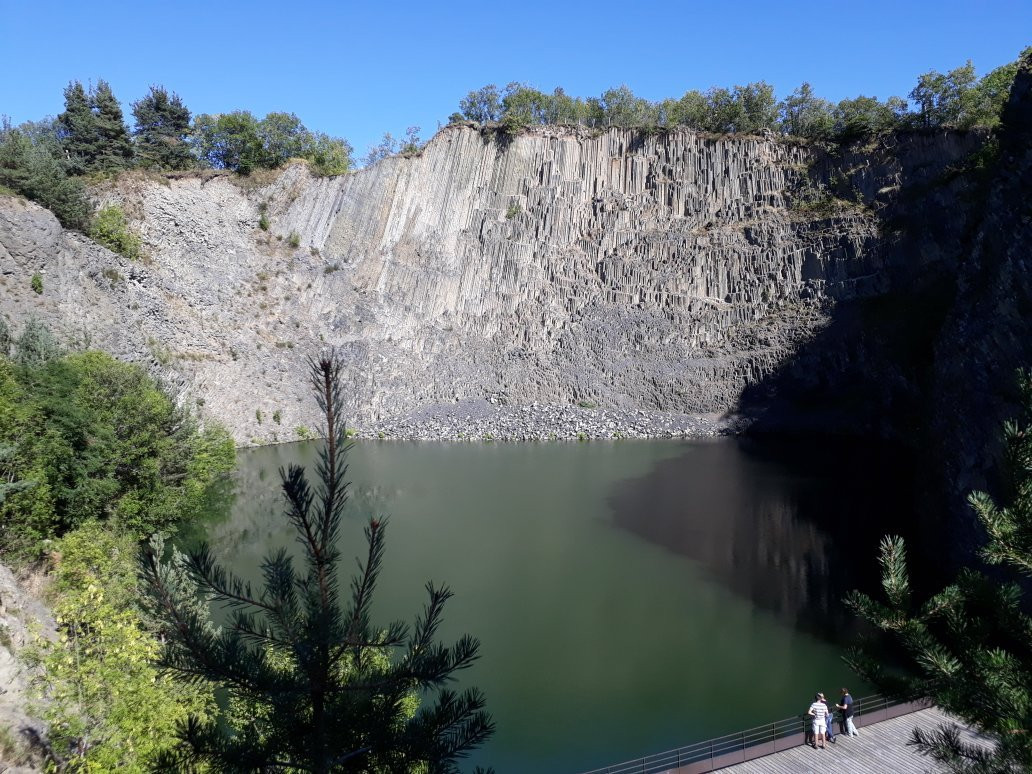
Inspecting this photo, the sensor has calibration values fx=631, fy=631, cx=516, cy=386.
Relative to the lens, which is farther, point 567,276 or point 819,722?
point 567,276

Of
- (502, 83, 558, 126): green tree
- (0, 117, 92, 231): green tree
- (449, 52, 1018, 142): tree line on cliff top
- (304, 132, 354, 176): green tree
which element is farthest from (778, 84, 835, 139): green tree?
(0, 117, 92, 231): green tree

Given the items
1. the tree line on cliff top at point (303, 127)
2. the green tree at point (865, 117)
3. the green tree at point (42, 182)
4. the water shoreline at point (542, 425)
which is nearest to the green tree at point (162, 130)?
the tree line on cliff top at point (303, 127)

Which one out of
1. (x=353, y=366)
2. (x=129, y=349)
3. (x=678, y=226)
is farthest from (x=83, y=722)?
(x=678, y=226)

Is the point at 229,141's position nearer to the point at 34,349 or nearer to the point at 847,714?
the point at 34,349

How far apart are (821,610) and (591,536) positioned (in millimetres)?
8497

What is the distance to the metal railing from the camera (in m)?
9.63

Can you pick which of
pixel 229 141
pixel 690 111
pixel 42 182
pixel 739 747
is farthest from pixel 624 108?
pixel 739 747

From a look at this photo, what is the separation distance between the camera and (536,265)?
161 ft

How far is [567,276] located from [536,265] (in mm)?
2570

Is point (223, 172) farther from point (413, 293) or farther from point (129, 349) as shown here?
point (129, 349)

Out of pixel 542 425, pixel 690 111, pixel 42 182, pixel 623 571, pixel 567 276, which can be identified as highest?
pixel 690 111

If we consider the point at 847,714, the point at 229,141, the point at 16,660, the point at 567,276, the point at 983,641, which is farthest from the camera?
the point at 229,141

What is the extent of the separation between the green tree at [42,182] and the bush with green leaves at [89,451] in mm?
17544

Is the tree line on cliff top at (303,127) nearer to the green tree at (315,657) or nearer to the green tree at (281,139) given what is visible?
the green tree at (281,139)
